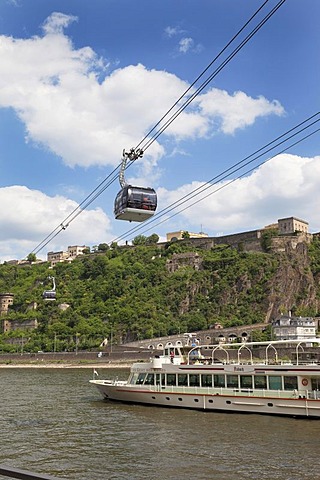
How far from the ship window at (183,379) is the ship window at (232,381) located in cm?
264

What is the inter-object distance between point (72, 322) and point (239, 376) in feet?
331

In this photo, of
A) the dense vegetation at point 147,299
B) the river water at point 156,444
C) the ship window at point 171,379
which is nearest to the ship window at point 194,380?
the ship window at point 171,379

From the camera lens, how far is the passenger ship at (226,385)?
2581 centimetres

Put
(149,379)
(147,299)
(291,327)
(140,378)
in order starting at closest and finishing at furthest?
(149,379)
(140,378)
(291,327)
(147,299)

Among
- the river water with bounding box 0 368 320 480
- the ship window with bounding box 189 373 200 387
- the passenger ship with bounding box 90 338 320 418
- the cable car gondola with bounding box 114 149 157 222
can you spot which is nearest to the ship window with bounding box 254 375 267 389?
the passenger ship with bounding box 90 338 320 418

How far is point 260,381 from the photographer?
88.8 ft

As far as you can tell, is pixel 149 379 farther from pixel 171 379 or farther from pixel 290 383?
pixel 290 383

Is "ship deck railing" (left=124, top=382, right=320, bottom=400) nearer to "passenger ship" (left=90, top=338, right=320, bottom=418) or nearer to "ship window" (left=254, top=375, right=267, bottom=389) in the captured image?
"passenger ship" (left=90, top=338, right=320, bottom=418)

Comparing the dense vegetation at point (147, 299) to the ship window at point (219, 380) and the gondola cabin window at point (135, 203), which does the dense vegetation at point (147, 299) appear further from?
the gondola cabin window at point (135, 203)

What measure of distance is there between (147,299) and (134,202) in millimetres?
112110

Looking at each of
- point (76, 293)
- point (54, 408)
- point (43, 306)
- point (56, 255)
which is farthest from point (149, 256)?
point (54, 408)

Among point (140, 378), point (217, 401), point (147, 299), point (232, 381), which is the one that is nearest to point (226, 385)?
point (232, 381)

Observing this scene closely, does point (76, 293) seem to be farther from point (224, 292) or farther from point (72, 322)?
point (224, 292)

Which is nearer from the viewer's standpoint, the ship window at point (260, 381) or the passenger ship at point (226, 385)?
the passenger ship at point (226, 385)
